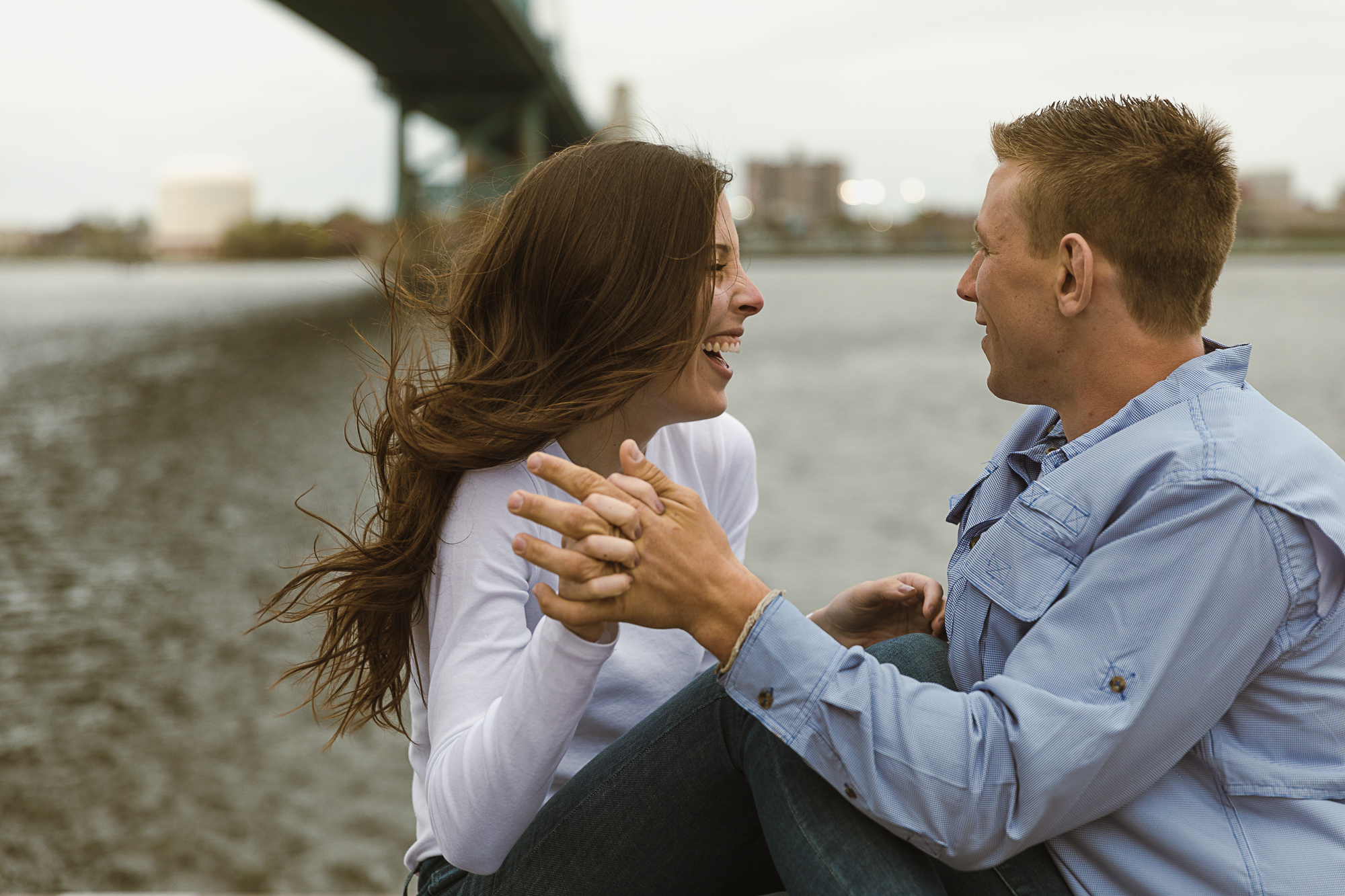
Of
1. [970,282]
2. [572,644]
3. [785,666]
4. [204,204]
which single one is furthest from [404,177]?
[204,204]

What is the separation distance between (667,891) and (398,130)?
108ft

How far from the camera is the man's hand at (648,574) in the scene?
5.20ft

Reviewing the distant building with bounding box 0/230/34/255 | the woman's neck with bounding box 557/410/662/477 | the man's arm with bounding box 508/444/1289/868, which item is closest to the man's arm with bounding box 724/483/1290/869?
the man's arm with bounding box 508/444/1289/868

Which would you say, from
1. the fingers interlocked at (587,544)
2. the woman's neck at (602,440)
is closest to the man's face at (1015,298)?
the woman's neck at (602,440)

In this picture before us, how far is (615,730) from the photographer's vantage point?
2.18 metres

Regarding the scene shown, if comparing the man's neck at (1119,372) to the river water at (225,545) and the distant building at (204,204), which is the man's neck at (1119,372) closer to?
the river water at (225,545)

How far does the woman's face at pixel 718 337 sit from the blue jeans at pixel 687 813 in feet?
1.87

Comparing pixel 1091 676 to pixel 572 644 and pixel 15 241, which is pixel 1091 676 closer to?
pixel 572 644

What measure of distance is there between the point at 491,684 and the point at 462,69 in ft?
97.9

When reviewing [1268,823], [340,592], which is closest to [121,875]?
[340,592]

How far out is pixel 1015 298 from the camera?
1.98 meters

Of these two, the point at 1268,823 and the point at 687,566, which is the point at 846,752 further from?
the point at 1268,823

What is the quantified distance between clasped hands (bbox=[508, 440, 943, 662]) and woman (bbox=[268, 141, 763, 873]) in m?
0.27

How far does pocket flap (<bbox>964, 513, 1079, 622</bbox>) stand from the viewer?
1.68 meters
